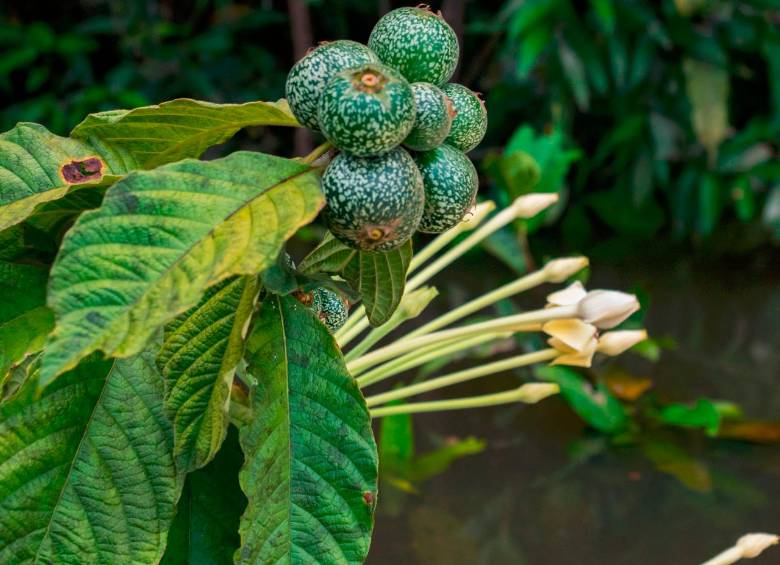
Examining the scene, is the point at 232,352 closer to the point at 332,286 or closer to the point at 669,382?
the point at 332,286

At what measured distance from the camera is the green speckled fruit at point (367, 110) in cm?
23

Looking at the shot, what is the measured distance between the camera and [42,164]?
0.30 meters

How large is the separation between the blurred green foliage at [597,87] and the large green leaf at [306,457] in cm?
122

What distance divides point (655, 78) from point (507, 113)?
309mm

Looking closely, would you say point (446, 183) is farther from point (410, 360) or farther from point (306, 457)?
point (410, 360)

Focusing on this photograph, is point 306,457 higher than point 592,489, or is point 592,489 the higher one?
point 306,457

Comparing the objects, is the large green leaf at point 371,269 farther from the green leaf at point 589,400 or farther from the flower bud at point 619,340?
the green leaf at point 589,400

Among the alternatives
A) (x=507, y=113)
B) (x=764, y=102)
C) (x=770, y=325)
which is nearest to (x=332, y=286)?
(x=770, y=325)

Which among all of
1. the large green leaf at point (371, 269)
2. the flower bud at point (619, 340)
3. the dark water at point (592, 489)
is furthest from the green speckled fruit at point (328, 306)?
the dark water at point (592, 489)

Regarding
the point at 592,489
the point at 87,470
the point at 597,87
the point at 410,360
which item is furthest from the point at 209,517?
the point at 597,87

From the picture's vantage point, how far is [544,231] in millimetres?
1712

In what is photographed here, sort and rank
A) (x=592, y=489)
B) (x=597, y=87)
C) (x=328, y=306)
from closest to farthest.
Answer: (x=328, y=306)
(x=592, y=489)
(x=597, y=87)

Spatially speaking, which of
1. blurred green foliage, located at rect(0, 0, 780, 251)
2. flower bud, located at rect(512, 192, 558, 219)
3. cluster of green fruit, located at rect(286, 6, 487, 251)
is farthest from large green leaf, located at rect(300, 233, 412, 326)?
blurred green foliage, located at rect(0, 0, 780, 251)

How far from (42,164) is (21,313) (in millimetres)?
52
